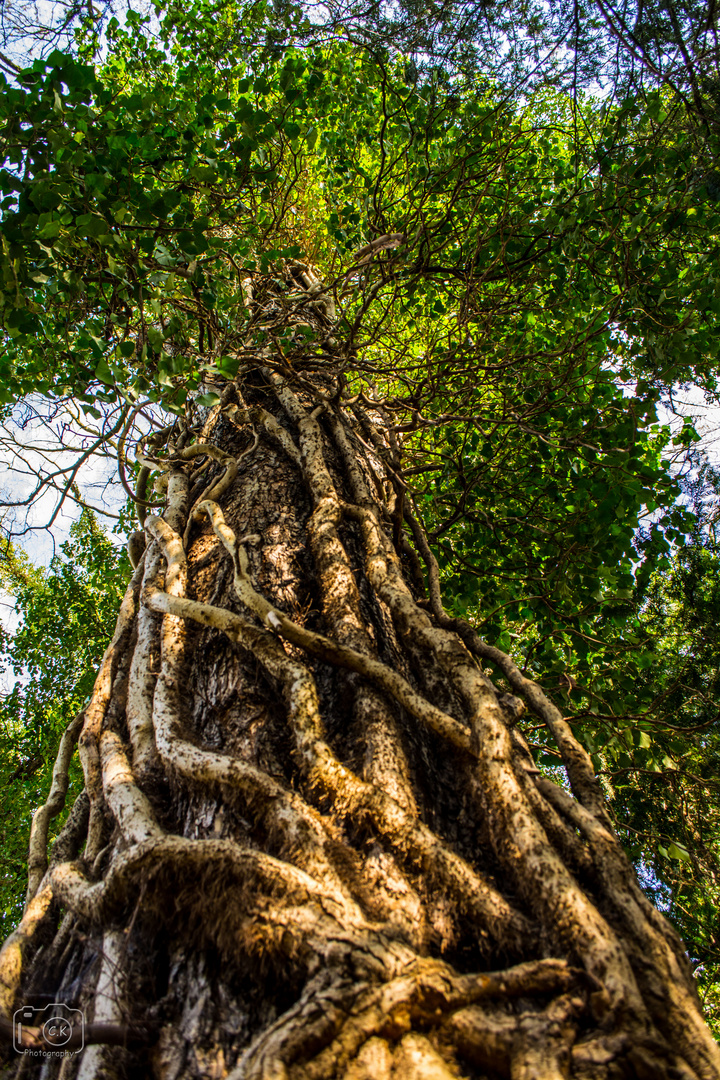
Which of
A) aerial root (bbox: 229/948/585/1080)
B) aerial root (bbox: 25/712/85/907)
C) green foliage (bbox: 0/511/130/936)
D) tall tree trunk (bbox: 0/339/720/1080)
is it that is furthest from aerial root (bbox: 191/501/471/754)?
green foliage (bbox: 0/511/130/936)

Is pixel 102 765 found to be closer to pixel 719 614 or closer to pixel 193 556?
pixel 193 556

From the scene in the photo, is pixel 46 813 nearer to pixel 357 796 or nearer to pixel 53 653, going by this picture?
pixel 357 796

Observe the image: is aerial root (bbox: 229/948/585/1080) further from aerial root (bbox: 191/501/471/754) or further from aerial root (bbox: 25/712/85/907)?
aerial root (bbox: 25/712/85/907)

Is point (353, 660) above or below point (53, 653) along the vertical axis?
below

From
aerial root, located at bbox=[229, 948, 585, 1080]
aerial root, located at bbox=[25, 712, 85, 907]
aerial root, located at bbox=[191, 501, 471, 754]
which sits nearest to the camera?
aerial root, located at bbox=[229, 948, 585, 1080]

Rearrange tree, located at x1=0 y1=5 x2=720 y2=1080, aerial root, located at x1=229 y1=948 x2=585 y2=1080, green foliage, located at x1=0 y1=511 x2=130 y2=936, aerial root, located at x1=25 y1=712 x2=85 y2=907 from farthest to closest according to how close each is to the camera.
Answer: green foliage, located at x1=0 y1=511 x2=130 y2=936, aerial root, located at x1=25 y1=712 x2=85 y2=907, tree, located at x1=0 y1=5 x2=720 y2=1080, aerial root, located at x1=229 y1=948 x2=585 y2=1080

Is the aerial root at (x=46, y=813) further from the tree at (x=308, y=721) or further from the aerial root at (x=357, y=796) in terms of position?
the aerial root at (x=357, y=796)

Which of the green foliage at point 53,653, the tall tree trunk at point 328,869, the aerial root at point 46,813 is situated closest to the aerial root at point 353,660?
the tall tree trunk at point 328,869

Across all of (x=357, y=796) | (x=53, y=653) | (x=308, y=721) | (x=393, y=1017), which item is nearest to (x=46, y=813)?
(x=308, y=721)

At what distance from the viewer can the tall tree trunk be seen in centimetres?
104

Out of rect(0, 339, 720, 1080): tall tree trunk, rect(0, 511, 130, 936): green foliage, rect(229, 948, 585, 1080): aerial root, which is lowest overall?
rect(229, 948, 585, 1080): aerial root

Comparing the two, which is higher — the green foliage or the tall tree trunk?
the green foliage

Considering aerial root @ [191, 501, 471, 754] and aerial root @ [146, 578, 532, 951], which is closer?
aerial root @ [146, 578, 532, 951]

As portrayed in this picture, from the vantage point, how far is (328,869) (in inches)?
51.4
